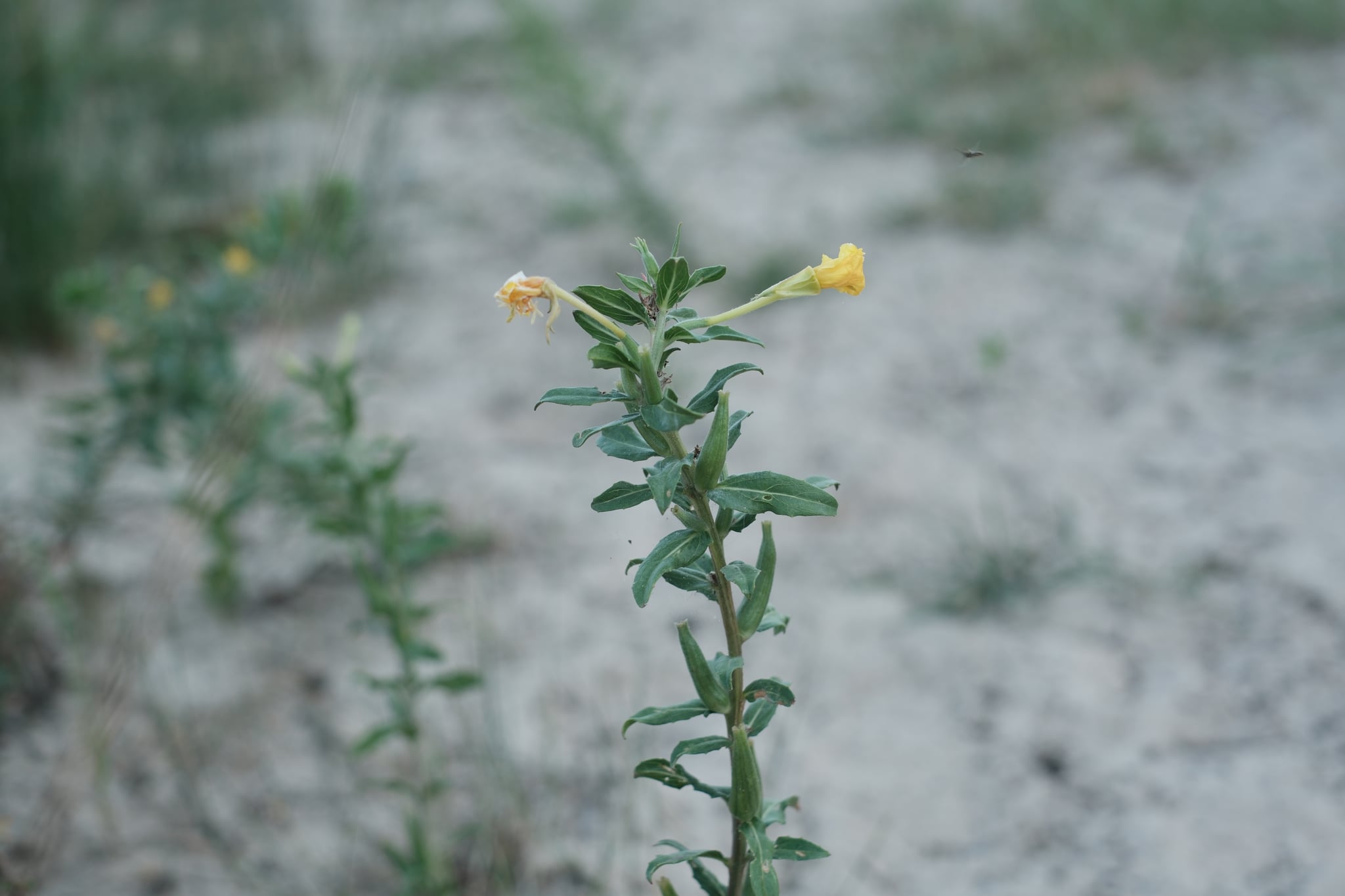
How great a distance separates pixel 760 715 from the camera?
814 mm

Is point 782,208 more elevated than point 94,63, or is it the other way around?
point 94,63

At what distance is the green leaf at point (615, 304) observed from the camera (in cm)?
70

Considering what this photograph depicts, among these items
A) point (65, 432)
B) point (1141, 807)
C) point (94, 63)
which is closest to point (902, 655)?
point (1141, 807)

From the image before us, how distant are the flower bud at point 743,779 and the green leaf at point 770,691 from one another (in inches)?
1.3

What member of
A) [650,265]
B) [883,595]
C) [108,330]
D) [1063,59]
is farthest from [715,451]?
[1063,59]

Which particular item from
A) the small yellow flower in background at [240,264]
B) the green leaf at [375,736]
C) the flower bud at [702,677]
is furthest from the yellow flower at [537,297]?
the small yellow flower in background at [240,264]

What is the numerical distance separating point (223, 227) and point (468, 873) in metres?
2.50

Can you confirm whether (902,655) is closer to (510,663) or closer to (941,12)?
(510,663)

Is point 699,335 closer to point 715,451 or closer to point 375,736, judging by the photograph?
point 715,451

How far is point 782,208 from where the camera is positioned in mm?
3121

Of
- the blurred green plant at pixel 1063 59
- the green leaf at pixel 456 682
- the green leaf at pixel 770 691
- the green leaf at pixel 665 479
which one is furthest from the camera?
the blurred green plant at pixel 1063 59

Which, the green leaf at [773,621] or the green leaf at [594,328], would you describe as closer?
the green leaf at [594,328]

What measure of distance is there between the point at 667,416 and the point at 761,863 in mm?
350

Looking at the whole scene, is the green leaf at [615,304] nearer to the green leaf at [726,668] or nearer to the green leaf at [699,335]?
the green leaf at [699,335]
